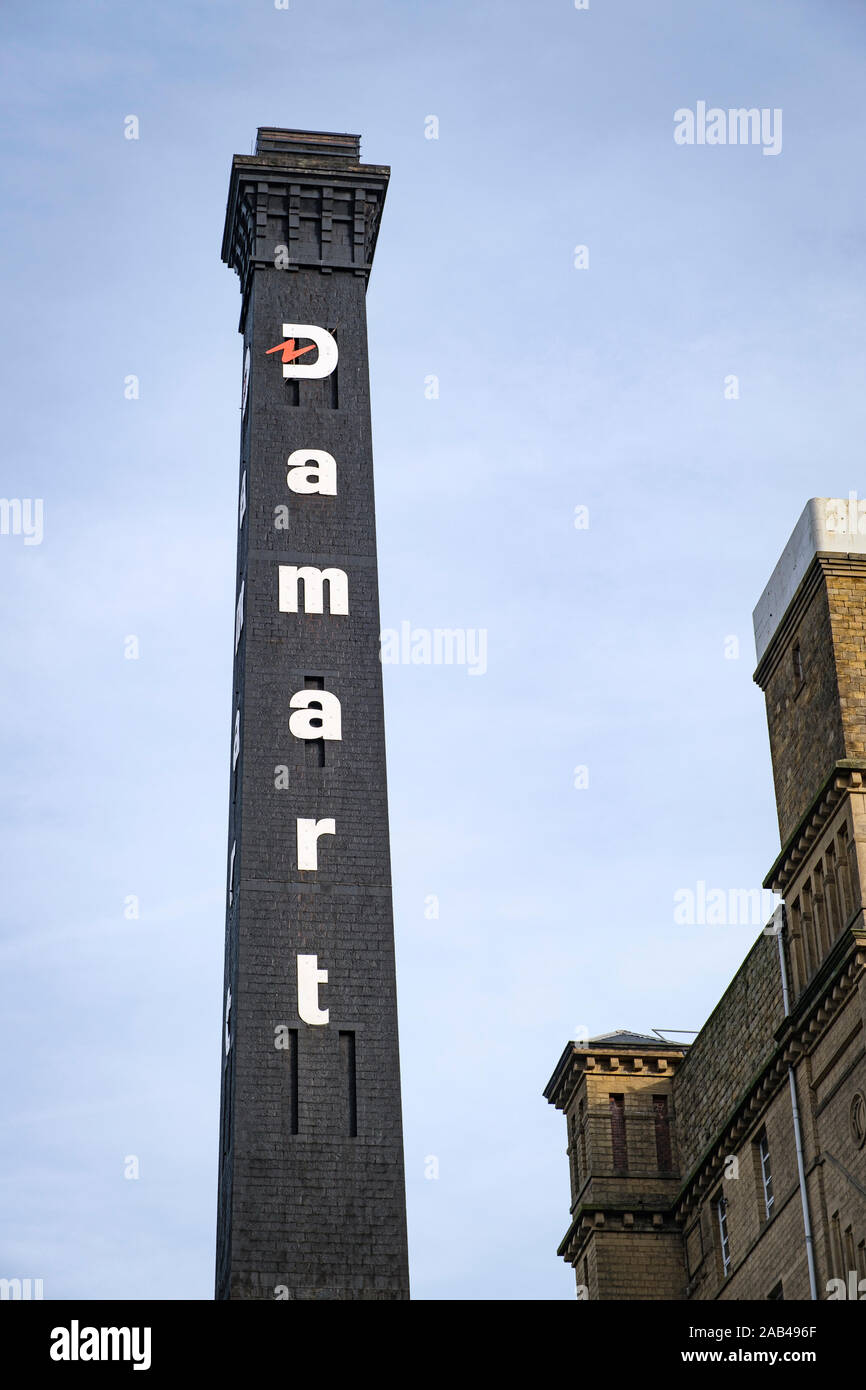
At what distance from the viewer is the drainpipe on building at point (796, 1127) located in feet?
147

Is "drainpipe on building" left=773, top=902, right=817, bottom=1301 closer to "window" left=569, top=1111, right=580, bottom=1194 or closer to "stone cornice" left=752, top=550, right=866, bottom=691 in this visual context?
"stone cornice" left=752, top=550, right=866, bottom=691

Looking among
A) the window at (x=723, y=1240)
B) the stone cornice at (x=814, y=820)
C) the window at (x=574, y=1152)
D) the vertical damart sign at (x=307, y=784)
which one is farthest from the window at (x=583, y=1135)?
the vertical damart sign at (x=307, y=784)

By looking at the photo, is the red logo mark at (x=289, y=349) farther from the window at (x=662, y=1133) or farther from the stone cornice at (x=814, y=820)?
the window at (x=662, y=1133)

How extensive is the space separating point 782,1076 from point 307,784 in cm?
1359

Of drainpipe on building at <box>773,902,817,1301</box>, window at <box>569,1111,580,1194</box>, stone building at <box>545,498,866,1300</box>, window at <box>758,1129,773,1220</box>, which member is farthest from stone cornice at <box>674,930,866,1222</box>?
window at <box>569,1111,580,1194</box>

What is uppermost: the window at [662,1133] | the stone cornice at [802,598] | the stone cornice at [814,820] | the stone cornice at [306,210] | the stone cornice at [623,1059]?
the stone cornice at [306,210]

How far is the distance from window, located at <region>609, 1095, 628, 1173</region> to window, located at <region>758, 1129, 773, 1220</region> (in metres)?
10.8

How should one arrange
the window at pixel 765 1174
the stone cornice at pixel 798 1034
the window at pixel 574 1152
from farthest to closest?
the window at pixel 574 1152 < the window at pixel 765 1174 < the stone cornice at pixel 798 1034

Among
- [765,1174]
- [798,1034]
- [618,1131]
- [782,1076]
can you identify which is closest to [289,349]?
[798,1034]

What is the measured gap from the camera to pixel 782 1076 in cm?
4734

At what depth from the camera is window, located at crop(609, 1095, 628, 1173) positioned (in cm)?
6016

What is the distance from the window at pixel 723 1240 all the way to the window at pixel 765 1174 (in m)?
4.06

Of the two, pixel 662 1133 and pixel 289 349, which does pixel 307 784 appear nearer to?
pixel 289 349
